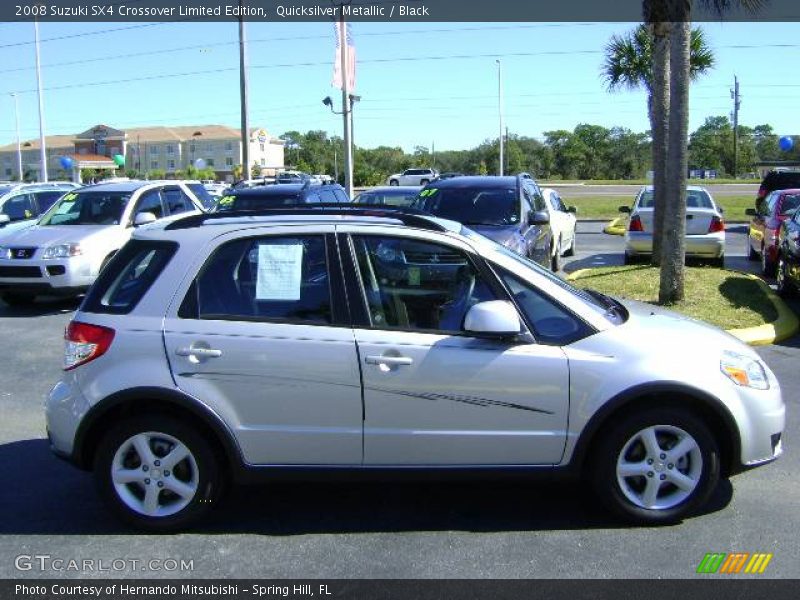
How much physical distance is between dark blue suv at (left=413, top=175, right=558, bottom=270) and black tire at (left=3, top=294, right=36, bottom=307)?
5966mm

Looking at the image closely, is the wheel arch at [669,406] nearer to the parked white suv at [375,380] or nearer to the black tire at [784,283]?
the parked white suv at [375,380]

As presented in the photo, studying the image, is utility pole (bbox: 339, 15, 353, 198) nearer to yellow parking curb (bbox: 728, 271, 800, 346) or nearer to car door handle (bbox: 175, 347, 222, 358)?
yellow parking curb (bbox: 728, 271, 800, 346)

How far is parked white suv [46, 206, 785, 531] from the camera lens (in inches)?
168

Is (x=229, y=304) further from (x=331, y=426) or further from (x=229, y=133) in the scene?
(x=229, y=133)

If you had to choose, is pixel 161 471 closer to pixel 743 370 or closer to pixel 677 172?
pixel 743 370

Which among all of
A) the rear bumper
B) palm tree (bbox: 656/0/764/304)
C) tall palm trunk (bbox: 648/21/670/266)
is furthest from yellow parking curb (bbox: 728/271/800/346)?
the rear bumper

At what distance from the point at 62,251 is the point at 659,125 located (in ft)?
31.3

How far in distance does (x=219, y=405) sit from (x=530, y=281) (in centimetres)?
180

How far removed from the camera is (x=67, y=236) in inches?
464

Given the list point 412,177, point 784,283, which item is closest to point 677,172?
point 784,283

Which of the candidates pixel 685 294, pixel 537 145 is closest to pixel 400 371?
pixel 685 294

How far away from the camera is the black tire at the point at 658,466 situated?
429 cm
